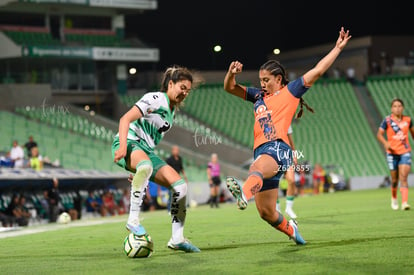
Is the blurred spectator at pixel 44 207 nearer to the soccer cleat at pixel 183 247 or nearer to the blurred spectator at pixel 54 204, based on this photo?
the blurred spectator at pixel 54 204

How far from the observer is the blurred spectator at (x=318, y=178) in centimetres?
4000

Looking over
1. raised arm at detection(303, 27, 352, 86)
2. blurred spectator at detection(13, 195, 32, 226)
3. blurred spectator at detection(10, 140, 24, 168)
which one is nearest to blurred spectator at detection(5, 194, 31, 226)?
blurred spectator at detection(13, 195, 32, 226)

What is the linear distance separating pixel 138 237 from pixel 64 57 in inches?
1429

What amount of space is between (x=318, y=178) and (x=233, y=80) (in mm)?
30122

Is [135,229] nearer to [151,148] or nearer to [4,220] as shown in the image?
[151,148]

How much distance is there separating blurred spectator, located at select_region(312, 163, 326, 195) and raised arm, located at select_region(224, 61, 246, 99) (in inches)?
1155

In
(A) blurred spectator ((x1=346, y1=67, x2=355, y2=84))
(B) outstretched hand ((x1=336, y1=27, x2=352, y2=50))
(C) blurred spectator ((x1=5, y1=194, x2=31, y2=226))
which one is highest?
(B) outstretched hand ((x1=336, y1=27, x2=352, y2=50))

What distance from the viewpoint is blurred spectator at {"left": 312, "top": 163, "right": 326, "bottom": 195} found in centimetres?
4000

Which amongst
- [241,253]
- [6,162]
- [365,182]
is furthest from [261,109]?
[365,182]

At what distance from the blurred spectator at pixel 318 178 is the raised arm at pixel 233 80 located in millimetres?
29325

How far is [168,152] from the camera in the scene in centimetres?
4259

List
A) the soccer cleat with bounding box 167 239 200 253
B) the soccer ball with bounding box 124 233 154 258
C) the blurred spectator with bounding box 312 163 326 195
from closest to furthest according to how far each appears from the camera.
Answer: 1. the soccer ball with bounding box 124 233 154 258
2. the soccer cleat with bounding box 167 239 200 253
3. the blurred spectator with bounding box 312 163 326 195

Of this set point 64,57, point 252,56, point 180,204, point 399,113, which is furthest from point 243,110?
point 180,204

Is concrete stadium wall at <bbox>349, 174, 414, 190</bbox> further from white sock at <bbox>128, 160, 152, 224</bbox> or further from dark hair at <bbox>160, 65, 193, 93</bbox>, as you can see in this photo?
white sock at <bbox>128, 160, 152, 224</bbox>
